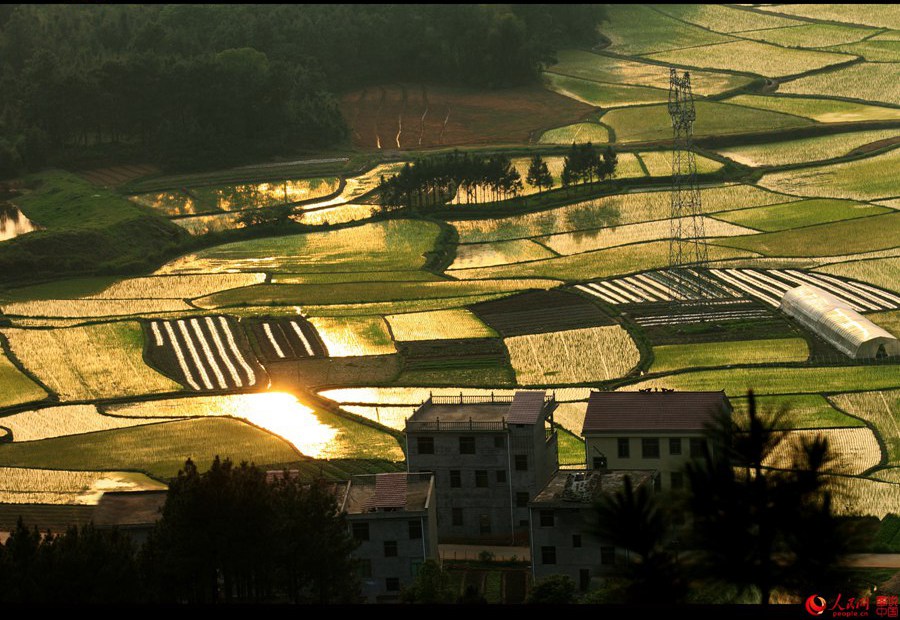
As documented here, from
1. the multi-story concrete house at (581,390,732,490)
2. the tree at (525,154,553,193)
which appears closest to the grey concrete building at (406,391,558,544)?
the multi-story concrete house at (581,390,732,490)

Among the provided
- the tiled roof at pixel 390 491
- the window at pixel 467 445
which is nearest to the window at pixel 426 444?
the window at pixel 467 445

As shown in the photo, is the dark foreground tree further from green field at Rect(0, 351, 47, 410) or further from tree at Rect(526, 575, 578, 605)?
green field at Rect(0, 351, 47, 410)

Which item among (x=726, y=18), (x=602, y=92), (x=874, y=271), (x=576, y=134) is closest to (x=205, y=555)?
(x=874, y=271)

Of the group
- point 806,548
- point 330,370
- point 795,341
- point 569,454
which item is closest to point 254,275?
point 330,370

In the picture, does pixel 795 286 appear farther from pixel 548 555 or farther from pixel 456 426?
pixel 548 555

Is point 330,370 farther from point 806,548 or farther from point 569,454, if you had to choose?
point 806,548

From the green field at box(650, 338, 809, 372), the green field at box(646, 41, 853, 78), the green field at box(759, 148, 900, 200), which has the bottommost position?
the green field at box(759, 148, 900, 200)
